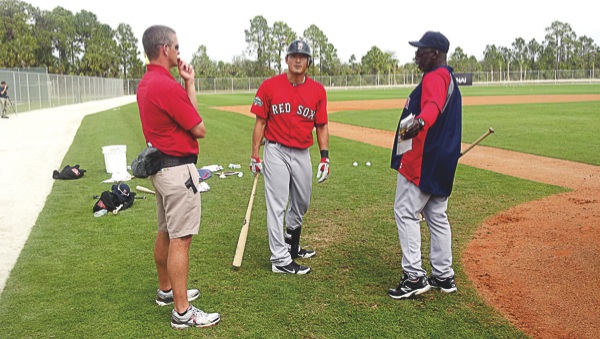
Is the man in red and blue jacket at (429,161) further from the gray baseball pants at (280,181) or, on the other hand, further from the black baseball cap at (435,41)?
the gray baseball pants at (280,181)

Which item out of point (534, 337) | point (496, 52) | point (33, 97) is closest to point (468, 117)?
point (534, 337)

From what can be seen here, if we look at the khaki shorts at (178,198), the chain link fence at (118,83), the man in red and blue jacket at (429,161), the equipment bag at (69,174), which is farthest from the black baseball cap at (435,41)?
the chain link fence at (118,83)

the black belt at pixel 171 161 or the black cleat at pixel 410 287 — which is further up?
the black belt at pixel 171 161

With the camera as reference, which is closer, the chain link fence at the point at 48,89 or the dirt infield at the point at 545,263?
the dirt infield at the point at 545,263

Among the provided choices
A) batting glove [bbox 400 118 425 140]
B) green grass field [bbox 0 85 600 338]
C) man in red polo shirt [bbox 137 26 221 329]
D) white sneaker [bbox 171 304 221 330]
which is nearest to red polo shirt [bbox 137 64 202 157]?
man in red polo shirt [bbox 137 26 221 329]

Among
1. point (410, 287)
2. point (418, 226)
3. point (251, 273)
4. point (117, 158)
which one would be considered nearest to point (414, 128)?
point (418, 226)

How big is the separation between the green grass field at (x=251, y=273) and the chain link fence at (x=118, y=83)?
2774cm

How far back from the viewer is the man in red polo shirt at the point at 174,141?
11.9 ft

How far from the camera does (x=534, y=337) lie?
12.4 feet

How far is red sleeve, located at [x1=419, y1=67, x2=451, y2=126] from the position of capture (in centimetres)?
400

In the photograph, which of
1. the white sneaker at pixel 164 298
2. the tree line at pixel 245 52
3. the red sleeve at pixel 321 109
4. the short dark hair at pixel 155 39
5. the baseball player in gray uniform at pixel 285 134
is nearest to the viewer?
the short dark hair at pixel 155 39

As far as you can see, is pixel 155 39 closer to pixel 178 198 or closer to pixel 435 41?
pixel 178 198

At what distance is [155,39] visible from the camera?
3.71m

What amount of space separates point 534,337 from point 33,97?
128ft
